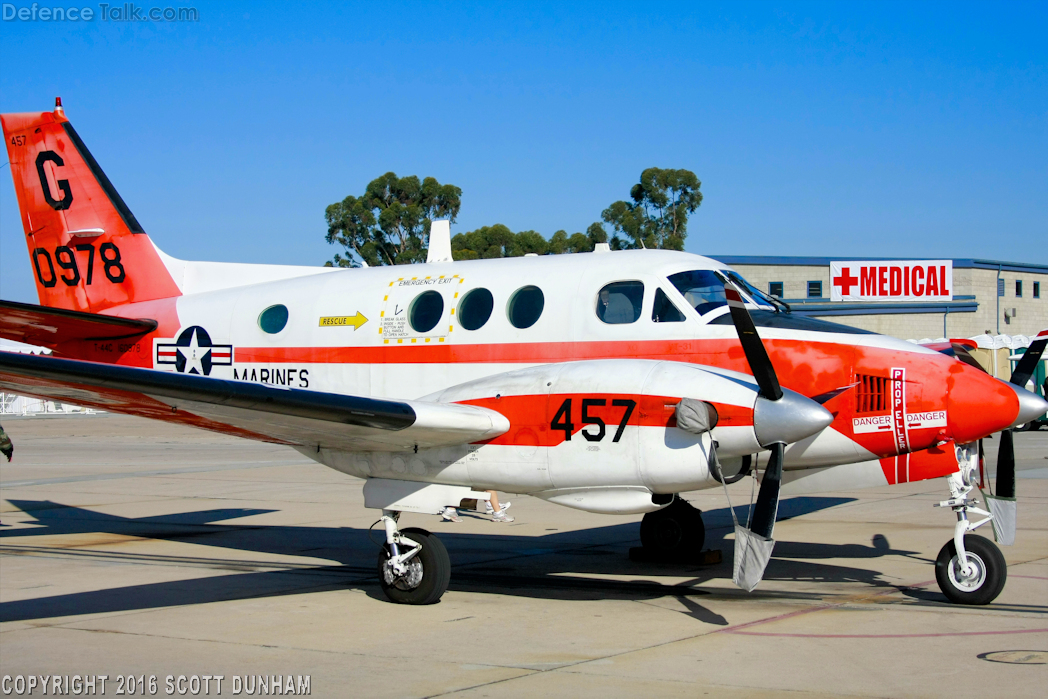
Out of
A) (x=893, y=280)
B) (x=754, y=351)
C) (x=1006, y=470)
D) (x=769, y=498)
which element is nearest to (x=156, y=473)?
(x=769, y=498)

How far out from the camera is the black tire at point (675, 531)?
10469 mm

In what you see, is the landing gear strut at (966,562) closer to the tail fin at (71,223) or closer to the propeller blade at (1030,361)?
the propeller blade at (1030,361)

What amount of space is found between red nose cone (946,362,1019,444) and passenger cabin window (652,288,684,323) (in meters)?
2.20

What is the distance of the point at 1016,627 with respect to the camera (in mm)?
6949

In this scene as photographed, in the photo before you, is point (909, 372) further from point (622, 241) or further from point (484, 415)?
point (622, 241)

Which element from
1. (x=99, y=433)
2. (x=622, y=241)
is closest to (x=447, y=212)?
(x=622, y=241)

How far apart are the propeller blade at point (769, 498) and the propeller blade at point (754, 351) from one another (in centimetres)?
47

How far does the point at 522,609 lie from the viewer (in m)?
8.04

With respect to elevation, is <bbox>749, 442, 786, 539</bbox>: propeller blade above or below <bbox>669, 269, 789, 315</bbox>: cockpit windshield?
below

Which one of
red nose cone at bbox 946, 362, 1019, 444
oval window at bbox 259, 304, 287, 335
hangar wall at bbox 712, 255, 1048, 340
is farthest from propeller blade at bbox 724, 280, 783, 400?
hangar wall at bbox 712, 255, 1048, 340

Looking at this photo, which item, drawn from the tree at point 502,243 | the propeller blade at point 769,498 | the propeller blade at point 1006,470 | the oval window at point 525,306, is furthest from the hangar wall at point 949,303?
the propeller blade at point 769,498

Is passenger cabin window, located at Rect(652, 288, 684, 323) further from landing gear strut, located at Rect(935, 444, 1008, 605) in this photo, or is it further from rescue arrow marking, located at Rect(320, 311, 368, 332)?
rescue arrow marking, located at Rect(320, 311, 368, 332)

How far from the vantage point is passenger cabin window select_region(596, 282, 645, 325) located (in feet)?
28.2

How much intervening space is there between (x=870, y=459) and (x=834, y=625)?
4.77 ft
